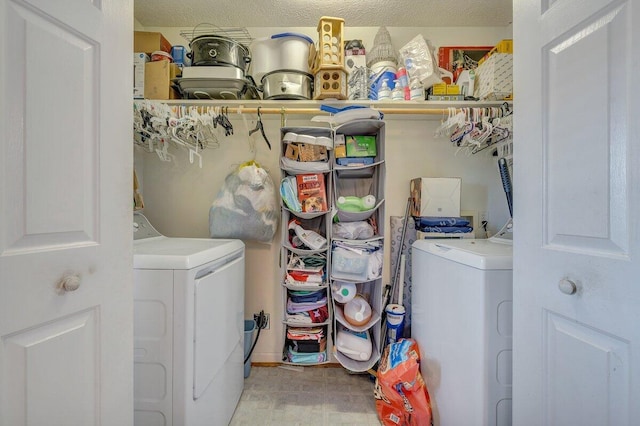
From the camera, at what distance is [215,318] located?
116 cm

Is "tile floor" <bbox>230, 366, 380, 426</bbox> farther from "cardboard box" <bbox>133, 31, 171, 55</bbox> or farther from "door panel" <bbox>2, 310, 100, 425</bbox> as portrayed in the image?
"cardboard box" <bbox>133, 31, 171, 55</bbox>

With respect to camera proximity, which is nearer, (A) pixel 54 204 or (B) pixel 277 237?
(A) pixel 54 204

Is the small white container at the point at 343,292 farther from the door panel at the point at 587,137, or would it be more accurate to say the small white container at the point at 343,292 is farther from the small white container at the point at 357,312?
the door panel at the point at 587,137

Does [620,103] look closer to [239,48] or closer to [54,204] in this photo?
[54,204]


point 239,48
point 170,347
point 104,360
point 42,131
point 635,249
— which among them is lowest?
point 170,347

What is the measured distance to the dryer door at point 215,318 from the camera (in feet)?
3.37

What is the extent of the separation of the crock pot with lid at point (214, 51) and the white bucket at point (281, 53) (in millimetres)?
130

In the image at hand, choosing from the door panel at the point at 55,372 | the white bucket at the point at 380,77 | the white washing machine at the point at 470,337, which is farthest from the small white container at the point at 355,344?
the white bucket at the point at 380,77

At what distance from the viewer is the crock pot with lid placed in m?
1.55

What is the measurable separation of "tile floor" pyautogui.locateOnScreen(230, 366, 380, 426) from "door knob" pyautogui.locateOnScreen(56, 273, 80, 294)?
122 centimetres

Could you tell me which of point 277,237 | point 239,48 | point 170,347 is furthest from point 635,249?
point 239,48

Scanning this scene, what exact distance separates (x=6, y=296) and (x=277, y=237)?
1410 millimetres

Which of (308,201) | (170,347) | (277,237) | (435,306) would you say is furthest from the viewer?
(277,237)

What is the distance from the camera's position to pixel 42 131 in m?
0.57
